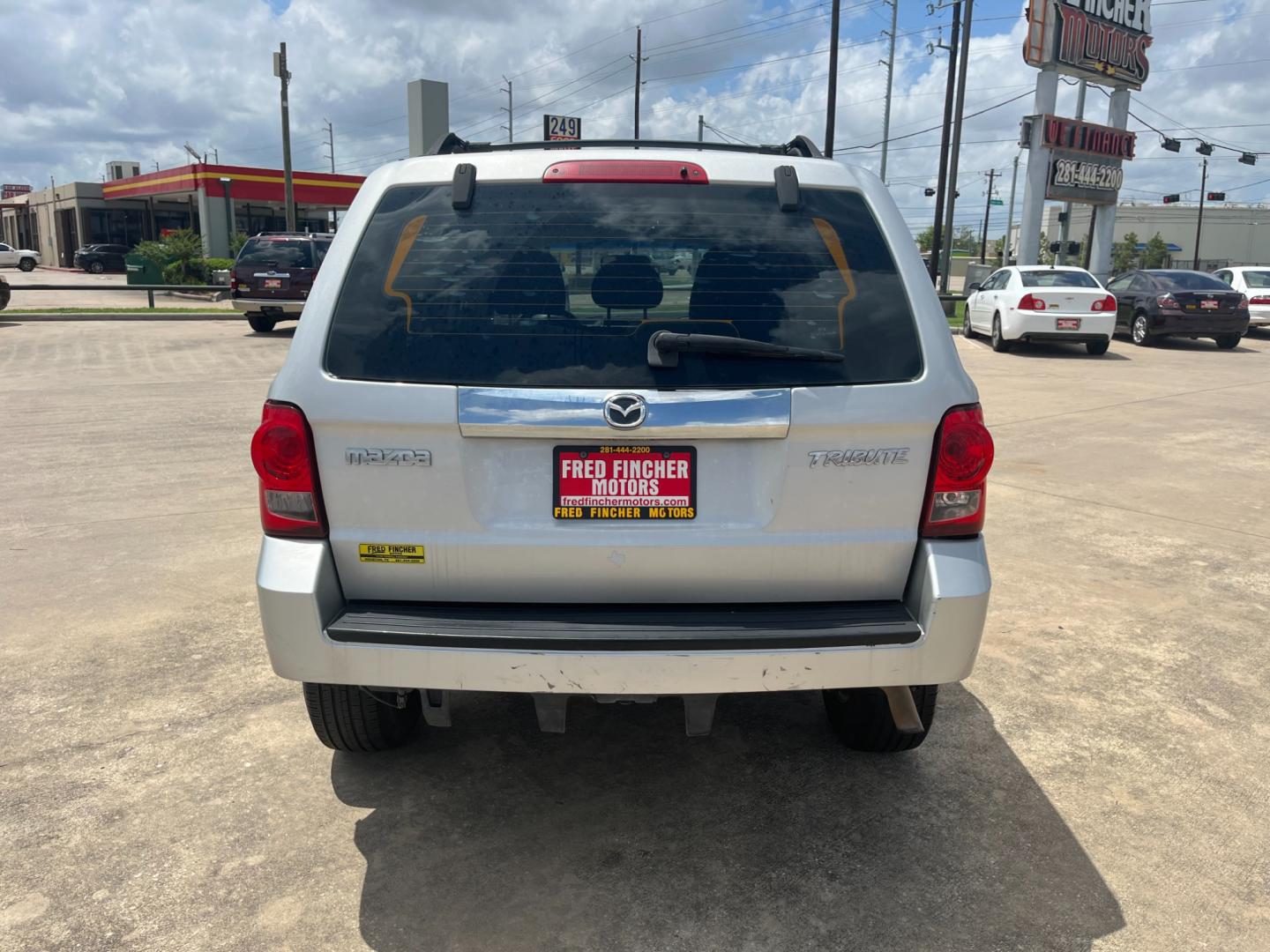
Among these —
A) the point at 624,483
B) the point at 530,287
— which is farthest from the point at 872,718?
the point at 530,287

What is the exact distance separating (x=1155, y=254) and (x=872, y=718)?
10196cm

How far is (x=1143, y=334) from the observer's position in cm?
2017

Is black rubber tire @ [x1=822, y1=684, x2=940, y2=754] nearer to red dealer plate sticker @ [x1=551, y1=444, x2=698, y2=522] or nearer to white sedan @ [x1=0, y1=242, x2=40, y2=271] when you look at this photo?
red dealer plate sticker @ [x1=551, y1=444, x2=698, y2=522]

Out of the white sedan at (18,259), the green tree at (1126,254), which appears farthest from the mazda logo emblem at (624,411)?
the green tree at (1126,254)

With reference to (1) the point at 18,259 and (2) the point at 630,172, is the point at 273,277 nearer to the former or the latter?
(2) the point at 630,172

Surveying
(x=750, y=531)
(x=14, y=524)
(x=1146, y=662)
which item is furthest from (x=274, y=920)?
(x=14, y=524)

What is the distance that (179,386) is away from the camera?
12.4 metres

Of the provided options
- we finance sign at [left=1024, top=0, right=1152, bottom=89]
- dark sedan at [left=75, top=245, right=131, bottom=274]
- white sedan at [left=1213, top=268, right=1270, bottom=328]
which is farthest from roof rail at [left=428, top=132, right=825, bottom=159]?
dark sedan at [left=75, top=245, right=131, bottom=274]

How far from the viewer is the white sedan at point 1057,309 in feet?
57.6

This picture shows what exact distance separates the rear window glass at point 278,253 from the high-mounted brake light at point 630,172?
1815cm

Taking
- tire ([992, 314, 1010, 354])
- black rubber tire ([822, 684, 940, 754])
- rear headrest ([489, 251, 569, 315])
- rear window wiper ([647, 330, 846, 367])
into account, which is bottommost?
black rubber tire ([822, 684, 940, 754])

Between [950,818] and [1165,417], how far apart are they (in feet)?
31.3

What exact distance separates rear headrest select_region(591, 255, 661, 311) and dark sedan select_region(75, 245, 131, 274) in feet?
200

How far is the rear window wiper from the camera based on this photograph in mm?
2705
